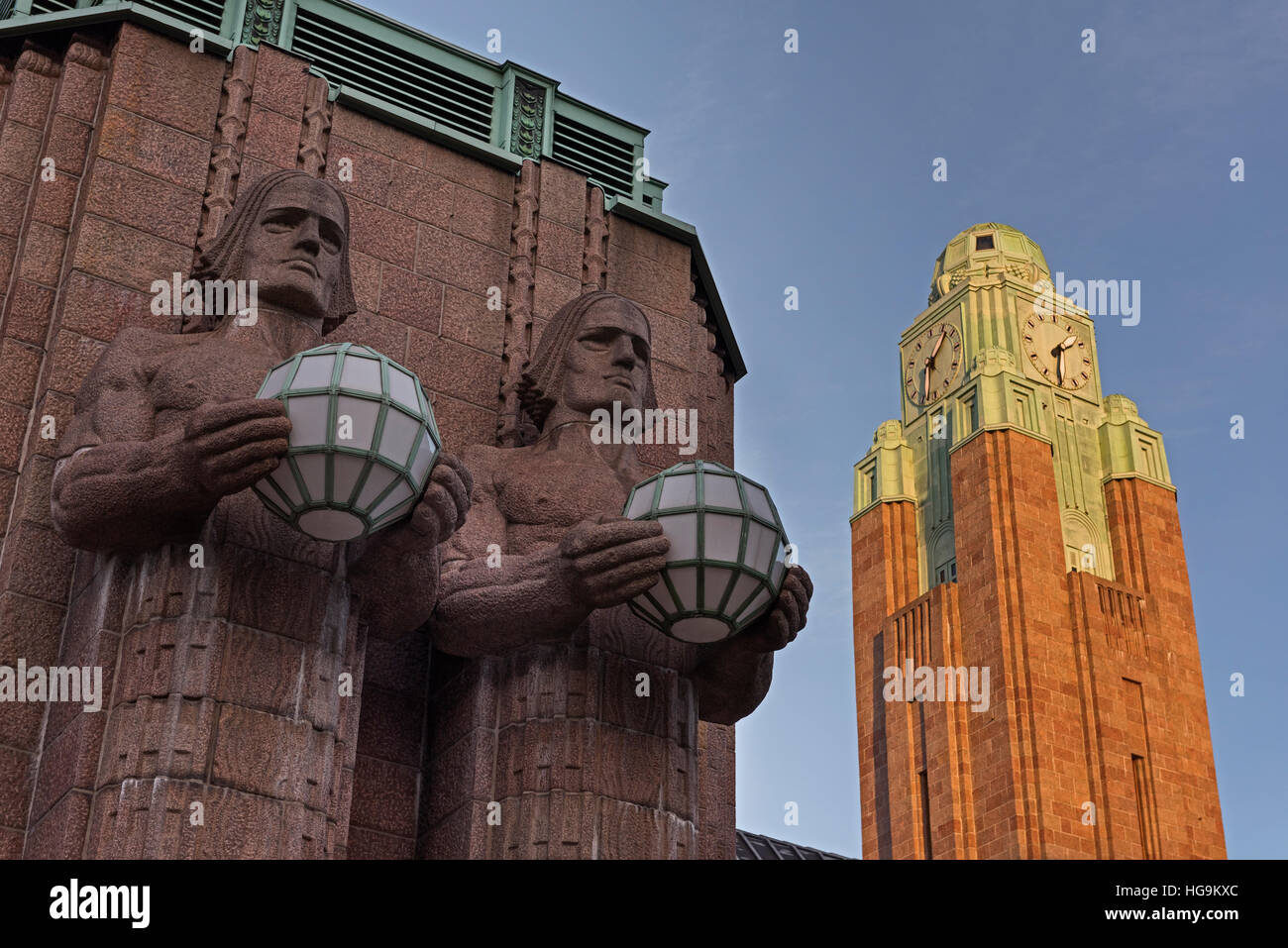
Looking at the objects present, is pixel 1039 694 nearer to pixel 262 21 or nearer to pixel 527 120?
pixel 527 120

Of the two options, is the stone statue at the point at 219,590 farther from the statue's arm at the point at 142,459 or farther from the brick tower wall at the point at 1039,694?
the brick tower wall at the point at 1039,694

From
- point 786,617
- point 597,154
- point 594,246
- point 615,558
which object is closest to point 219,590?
point 615,558

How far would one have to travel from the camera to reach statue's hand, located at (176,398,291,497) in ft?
27.1

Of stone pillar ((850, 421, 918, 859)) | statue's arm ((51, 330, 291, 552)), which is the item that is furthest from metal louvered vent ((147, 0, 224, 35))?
stone pillar ((850, 421, 918, 859))

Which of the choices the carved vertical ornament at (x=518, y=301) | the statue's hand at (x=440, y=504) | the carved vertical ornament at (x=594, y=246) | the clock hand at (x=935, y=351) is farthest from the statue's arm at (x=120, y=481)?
the clock hand at (x=935, y=351)

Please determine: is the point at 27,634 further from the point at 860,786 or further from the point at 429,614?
the point at 860,786

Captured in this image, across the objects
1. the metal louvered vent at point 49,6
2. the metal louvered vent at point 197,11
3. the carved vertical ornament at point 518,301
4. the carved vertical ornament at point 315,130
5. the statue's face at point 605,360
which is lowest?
the statue's face at point 605,360

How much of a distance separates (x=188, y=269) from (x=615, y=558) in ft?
11.6

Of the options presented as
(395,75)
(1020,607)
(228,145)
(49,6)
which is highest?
(1020,607)

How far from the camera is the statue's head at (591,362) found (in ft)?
35.5

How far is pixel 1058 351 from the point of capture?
69125 mm

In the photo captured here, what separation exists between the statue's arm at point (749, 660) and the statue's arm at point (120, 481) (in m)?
2.78
